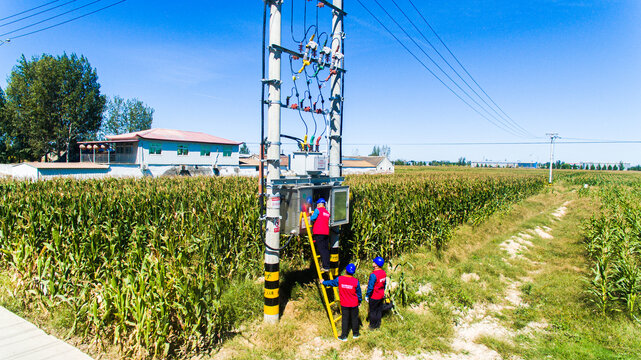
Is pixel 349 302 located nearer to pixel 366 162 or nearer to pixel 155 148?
pixel 155 148

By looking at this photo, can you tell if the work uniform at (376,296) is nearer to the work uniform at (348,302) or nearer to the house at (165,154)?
the work uniform at (348,302)

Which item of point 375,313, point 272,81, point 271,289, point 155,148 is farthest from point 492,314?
point 155,148

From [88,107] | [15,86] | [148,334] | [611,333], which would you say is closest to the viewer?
[148,334]

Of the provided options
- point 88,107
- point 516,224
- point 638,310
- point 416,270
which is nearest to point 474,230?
point 516,224

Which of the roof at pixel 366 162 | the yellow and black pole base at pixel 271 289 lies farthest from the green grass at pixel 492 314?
the roof at pixel 366 162

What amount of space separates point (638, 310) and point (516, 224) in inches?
439

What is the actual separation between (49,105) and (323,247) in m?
60.4

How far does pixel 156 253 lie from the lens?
7.22m

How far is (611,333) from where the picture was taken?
605 centimetres

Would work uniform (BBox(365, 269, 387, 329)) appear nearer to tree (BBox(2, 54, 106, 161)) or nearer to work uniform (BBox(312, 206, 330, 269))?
work uniform (BBox(312, 206, 330, 269))

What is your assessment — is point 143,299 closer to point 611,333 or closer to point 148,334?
point 148,334

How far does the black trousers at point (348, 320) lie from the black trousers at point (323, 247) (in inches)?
40.3

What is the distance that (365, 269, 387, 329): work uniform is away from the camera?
584 centimetres

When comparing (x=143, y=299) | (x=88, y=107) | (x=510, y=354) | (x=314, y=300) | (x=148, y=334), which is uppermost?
(x=88, y=107)
